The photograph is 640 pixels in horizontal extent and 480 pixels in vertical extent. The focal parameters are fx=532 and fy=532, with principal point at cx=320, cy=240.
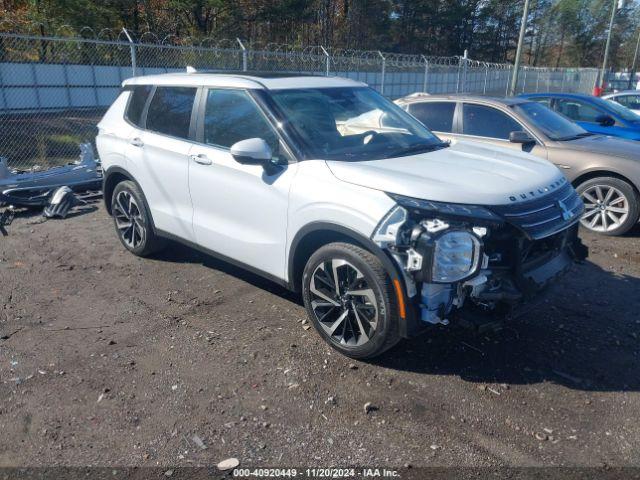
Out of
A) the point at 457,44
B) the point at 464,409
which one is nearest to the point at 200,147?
the point at 464,409

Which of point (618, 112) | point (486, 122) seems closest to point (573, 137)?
point (486, 122)

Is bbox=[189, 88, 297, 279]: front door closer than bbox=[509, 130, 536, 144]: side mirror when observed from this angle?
Yes

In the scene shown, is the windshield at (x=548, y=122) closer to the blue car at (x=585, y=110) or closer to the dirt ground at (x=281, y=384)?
the blue car at (x=585, y=110)

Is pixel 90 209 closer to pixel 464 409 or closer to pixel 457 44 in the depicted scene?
pixel 464 409

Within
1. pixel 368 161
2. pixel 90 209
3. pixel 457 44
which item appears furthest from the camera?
pixel 457 44

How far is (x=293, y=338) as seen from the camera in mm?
4016

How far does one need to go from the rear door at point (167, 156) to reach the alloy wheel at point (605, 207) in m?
4.77

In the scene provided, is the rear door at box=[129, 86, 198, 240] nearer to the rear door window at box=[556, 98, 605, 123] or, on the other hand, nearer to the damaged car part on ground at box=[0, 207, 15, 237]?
the damaged car part on ground at box=[0, 207, 15, 237]

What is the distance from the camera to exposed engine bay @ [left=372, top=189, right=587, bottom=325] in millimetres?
3105

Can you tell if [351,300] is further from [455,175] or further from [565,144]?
[565,144]

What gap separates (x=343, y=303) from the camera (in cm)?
365

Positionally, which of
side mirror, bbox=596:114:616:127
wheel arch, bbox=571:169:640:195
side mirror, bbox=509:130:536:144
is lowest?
wheel arch, bbox=571:169:640:195

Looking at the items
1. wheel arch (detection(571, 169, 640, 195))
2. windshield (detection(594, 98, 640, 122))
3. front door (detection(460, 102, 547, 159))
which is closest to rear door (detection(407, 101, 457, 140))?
front door (detection(460, 102, 547, 159))

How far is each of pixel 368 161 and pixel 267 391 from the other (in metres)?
1.73
